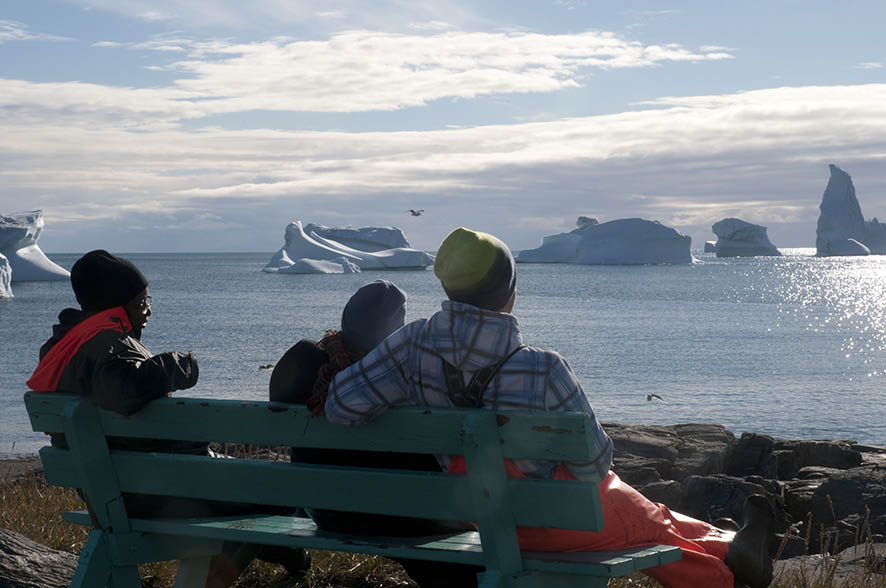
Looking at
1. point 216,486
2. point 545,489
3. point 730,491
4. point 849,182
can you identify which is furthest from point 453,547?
point 849,182

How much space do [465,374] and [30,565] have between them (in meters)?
2.11

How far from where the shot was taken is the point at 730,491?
6773 mm

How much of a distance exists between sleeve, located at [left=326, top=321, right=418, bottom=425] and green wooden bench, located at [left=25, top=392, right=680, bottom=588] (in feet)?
0.16

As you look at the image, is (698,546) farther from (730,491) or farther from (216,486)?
(730,491)

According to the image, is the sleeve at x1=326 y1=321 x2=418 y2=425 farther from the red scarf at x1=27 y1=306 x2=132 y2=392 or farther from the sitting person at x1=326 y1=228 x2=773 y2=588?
the red scarf at x1=27 y1=306 x2=132 y2=392

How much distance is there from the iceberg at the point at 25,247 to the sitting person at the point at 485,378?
58489 millimetres

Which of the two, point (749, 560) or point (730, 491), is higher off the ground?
point (749, 560)

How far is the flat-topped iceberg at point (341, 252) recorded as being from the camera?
9531cm

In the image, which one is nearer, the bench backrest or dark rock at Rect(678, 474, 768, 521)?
the bench backrest

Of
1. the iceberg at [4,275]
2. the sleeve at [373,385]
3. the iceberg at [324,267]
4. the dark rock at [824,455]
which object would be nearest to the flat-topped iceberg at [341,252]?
the iceberg at [324,267]

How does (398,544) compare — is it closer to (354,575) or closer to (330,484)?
(330,484)

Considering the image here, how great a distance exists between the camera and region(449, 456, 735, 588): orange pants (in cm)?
251

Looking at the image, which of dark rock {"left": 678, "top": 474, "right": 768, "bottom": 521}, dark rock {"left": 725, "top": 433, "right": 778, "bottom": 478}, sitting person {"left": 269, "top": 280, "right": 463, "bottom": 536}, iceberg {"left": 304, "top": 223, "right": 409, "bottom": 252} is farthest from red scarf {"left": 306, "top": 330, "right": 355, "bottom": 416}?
iceberg {"left": 304, "top": 223, "right": 409, "bottom": 252}

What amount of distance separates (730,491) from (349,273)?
91.0 m
